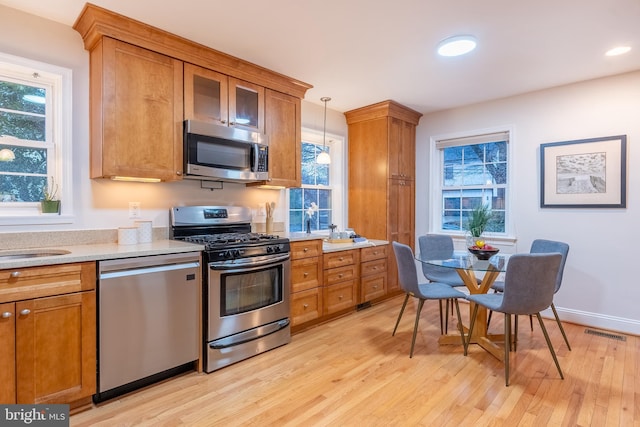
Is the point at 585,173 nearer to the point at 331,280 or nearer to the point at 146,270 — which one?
the point at 331,280

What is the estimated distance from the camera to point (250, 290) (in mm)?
2709

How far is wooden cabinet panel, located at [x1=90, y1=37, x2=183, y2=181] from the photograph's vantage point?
7.54 feet

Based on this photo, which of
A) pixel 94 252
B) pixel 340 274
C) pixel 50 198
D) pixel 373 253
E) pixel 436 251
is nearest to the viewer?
pixel 94 252

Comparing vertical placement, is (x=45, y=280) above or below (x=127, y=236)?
below

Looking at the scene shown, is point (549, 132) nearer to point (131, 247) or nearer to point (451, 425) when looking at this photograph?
point (451, 425)

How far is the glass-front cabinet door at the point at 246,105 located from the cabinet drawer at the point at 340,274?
61.5 inches

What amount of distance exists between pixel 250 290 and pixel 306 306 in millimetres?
717

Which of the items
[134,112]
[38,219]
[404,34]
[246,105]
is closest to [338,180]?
[246,105]

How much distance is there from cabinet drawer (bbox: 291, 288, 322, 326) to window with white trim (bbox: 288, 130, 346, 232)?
970 mm

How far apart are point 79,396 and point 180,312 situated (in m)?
0.68

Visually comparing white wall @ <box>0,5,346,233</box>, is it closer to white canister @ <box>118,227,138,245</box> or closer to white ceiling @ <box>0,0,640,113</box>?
white ceiling @ <box>0,0,640,113</box>

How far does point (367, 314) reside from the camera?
12.3ft

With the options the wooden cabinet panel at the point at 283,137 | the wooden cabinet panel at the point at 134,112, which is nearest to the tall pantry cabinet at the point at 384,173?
the wooden cabinet panel at the point at 283,137

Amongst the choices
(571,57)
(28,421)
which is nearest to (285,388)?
(28,421)
